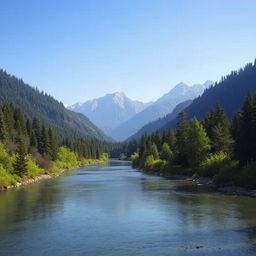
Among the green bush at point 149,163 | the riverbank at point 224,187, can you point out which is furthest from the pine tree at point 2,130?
the riverbank at point 224,187

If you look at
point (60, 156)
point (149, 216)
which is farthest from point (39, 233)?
point (60, 156)

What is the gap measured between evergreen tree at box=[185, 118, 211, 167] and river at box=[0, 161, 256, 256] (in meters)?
Answer: 34.0

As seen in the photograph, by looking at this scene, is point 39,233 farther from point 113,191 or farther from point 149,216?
point 113,191

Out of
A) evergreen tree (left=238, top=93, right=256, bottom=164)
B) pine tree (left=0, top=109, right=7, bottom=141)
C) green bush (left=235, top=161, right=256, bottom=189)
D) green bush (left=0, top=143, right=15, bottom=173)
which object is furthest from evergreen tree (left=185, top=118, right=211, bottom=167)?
pine tree (left=0, top=109, right=7, bottom=141)

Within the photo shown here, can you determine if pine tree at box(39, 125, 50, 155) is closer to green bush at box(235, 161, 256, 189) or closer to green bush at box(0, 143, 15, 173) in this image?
green bush at box(0, 143, 15, 173)

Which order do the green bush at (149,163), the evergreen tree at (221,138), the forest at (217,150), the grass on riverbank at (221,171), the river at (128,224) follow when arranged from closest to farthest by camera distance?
the river at (128,224) → the grass on riverbank at (221,171) → the forest at (217,150) → the evergreen tree at (221,138) → the green bush at (149,163)

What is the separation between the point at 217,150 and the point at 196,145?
5583mm

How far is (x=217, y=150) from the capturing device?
104 m

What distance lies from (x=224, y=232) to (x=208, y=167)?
53.4 meters

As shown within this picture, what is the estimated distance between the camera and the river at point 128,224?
33.8 m

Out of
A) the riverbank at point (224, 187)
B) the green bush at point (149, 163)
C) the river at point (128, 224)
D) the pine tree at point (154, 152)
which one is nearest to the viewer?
the river at point (128, 224)

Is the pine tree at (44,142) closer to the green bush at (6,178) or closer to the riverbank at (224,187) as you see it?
the green bush at (6,178)

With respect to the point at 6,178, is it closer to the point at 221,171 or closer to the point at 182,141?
the point at 221,171

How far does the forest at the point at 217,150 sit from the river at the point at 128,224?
30.3ft
